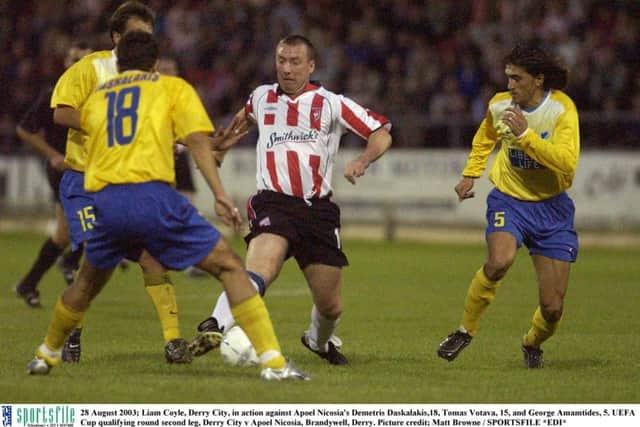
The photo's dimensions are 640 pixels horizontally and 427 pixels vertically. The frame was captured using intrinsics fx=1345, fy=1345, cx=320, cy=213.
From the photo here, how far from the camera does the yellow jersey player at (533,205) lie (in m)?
8.81

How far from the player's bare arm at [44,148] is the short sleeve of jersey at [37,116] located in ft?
0.15

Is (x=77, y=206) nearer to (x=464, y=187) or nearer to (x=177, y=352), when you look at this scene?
(x=177, y=352)

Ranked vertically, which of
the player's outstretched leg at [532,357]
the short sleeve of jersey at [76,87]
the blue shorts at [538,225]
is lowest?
the player's outstretched leg at [532,357]

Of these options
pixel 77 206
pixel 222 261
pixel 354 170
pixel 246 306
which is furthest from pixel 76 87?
pixel 246 306

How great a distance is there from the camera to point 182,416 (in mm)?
6621

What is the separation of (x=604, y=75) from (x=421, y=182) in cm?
335

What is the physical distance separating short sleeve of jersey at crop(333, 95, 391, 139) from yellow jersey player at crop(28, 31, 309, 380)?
61.2 inches

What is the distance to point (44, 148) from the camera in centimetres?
988

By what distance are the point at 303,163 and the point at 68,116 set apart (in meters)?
1.53

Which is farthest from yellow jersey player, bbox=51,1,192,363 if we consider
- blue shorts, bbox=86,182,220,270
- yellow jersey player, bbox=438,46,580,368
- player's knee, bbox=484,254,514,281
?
player's knee, bbox=484,254,514,281

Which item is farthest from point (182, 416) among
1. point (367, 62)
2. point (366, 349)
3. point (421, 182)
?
point (367, 62)

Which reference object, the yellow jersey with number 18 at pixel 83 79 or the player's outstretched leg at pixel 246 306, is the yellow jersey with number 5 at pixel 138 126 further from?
the yellow jersey with number 18 at pixel 83 79

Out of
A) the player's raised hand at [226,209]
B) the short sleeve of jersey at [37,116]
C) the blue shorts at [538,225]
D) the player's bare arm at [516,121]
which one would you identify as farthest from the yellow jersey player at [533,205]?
the short sleeve of jersey at [37,116]

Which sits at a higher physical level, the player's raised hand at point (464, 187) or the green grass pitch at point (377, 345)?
the player's raised hand at point (464, 187)
